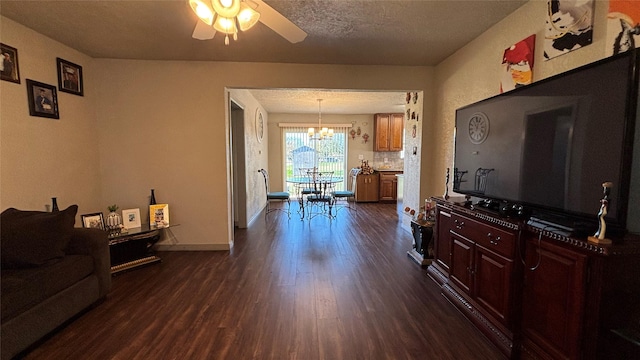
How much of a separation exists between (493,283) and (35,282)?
119 inches

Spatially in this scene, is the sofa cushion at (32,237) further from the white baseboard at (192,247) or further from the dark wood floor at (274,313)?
the white baseboard at (192,247)

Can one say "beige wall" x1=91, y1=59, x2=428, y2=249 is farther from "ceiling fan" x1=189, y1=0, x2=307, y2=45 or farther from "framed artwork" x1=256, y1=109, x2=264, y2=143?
"framed artwork" x1=256, y1=109, x2=264, y2=143

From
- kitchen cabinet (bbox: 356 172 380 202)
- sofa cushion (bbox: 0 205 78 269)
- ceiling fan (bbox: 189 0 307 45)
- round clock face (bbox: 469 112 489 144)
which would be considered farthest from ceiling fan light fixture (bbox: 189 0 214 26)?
kitchen cabinet (bbox: 356 172 380 202)

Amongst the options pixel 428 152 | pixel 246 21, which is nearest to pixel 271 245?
pixel 428 152

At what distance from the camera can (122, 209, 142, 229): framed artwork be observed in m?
3.29

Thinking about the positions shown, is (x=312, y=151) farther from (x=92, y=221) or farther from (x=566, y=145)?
(x=566, y=145)

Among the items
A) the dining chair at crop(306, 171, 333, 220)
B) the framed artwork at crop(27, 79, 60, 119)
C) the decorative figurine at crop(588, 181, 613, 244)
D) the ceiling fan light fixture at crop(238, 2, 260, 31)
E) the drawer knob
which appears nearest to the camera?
the decorative figurine at crop(588, 181, 613, 244)

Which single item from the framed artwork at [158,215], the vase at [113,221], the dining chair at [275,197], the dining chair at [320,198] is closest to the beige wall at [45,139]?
the vase at [113,221]

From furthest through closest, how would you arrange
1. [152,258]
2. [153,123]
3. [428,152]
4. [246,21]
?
[428,152]
[153,123]
[152,258]
[246,21]

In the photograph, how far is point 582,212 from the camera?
1428mm

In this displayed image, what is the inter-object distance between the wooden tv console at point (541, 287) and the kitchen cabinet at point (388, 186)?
4921 millimetres

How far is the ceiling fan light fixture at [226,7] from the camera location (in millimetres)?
1479

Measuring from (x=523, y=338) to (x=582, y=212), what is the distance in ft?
2.73

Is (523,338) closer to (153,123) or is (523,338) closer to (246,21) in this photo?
(246,21)
